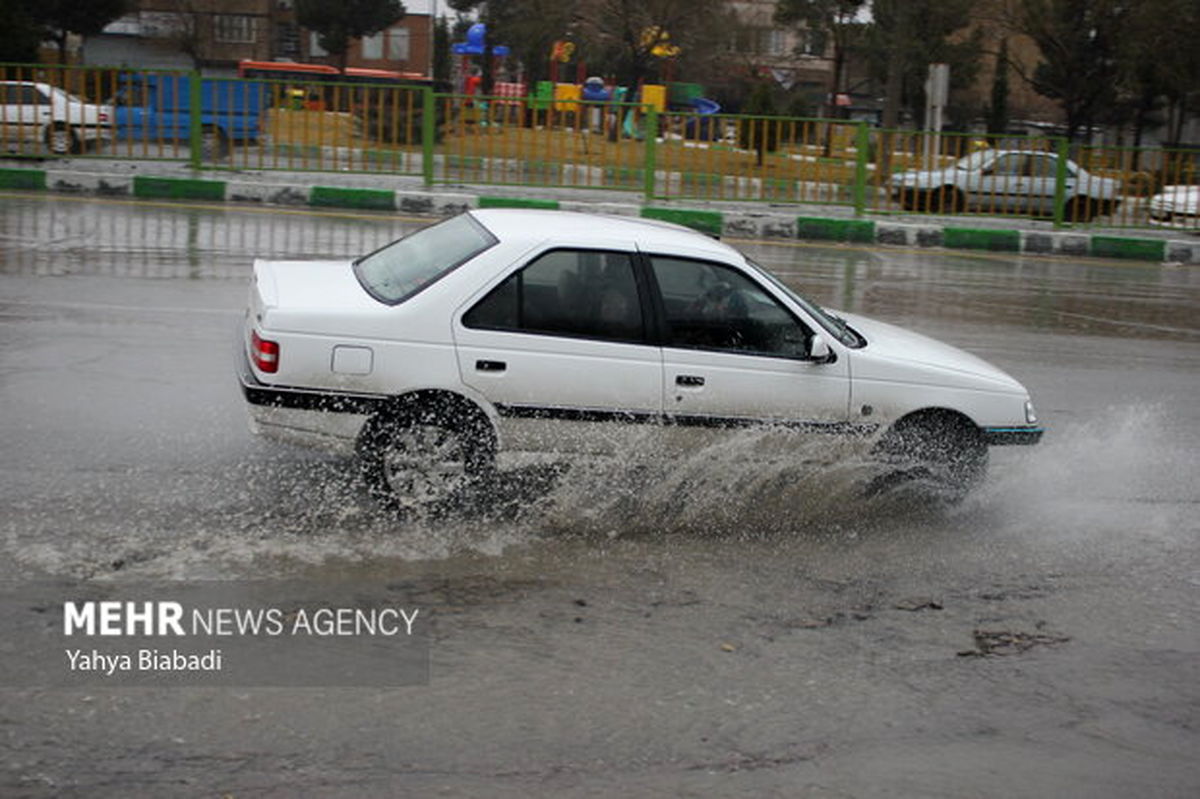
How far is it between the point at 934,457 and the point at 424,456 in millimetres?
2504

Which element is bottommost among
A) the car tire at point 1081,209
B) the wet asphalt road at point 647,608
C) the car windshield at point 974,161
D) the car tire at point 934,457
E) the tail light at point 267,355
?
the wet asphalt road at point 647,608

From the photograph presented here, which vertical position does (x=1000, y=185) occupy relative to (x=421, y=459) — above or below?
above

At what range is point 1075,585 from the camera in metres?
6.10

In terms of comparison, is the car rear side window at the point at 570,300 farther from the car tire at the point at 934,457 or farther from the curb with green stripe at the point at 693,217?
the curb with green stripe at the point at 693,217

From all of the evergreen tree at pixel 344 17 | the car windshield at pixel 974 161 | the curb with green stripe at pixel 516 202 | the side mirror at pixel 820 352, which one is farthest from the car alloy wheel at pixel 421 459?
the evergreen tree at pixel 344 17

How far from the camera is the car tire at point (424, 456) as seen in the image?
6184 millimetres

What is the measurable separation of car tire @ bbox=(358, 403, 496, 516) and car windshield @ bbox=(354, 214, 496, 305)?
1.90 feet

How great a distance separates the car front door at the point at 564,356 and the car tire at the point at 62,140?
15108 millimetres

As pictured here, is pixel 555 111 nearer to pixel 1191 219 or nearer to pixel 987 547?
pixel 1191 219

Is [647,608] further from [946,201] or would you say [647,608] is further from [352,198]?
[946,201]

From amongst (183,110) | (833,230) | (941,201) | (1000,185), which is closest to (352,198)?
(183,110)

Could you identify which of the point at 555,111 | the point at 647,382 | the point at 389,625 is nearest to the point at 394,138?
the point at 555,111

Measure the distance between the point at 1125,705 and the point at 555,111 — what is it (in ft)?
51.0

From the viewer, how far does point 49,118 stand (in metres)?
19.2
